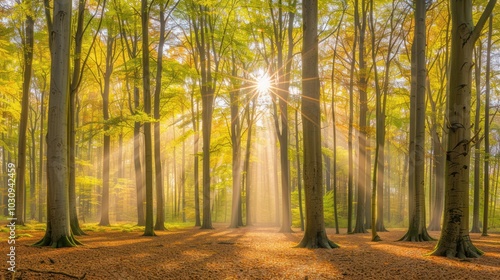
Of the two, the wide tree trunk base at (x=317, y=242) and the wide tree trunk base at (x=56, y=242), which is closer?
the wide tree trunk base at (x=56, y=242)

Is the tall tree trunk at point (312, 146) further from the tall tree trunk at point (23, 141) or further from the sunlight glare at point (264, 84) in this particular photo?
the tall tree trunk at point (23, 141)

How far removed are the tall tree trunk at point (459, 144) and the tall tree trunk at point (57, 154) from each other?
828cm

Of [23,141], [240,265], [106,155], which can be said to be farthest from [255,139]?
[240,265]

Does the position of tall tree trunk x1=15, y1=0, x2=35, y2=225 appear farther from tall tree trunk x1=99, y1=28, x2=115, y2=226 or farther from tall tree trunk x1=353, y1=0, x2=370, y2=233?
tall tree trunk x1=353, y1=0, x2=370, y2=233

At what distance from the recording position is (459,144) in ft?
22.4

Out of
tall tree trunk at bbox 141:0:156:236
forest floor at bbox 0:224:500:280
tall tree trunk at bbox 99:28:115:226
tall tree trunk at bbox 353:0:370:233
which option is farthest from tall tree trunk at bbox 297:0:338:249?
tall tree trunk at bbox 99:28:115:226

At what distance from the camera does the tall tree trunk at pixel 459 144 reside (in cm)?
677

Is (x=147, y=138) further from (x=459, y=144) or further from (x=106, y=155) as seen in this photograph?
(x=459, y=144)

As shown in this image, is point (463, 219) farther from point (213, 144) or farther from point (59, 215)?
point (213, 144)

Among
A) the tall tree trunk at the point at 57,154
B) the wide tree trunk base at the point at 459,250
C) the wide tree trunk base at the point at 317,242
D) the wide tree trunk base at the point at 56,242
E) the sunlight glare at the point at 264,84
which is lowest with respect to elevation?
the wide tree trunk base at the point at 317,242

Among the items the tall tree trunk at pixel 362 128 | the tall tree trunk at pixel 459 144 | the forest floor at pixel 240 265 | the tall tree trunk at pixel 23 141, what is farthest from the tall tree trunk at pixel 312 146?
the tall tree trunk at pixel 23 141

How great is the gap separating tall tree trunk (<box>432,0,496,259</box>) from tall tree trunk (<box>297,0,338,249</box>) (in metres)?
2.69

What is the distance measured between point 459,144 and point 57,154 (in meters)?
8.75

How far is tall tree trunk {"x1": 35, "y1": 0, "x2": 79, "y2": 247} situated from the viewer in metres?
7.91
